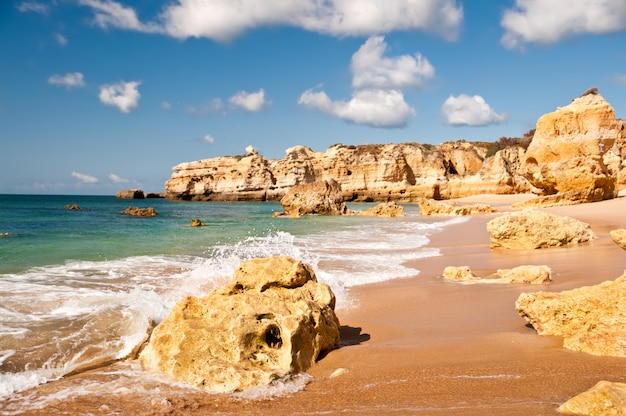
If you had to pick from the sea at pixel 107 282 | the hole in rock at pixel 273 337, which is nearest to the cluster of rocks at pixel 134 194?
the sea at pixel 107 282

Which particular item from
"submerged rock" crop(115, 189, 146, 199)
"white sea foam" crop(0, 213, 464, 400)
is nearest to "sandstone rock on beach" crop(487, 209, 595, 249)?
"white sea foam" crop(0, 213, 464, 400)

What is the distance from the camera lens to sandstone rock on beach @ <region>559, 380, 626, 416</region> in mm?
2457

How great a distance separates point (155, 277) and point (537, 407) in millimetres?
7010

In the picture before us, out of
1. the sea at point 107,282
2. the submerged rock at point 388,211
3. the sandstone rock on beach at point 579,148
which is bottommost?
the sea at point 107,282

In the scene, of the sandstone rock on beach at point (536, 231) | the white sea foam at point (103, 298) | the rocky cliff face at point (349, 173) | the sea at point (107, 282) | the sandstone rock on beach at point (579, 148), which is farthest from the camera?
the rocky cliff face at point (349, 173)

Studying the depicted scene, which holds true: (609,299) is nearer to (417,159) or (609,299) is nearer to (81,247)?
(81,247)

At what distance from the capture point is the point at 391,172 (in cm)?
6644

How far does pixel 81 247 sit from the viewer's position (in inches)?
527

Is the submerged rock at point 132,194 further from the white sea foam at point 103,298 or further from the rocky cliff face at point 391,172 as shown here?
the white sea foam at point 103,298

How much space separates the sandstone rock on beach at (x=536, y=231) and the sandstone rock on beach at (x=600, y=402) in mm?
8681

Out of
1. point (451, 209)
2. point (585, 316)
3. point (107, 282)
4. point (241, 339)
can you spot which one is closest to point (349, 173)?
point (451, 209)

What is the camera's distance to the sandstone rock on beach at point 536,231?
10617mm

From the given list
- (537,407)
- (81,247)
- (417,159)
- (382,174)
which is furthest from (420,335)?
(417,159)

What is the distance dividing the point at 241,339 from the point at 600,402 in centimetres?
242
